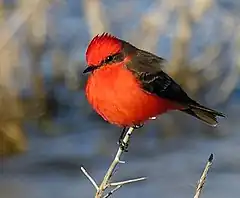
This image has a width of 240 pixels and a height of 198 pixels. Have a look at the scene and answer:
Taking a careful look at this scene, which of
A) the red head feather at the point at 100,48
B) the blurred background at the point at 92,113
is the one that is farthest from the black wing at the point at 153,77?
the blurred background at the point at 92,113

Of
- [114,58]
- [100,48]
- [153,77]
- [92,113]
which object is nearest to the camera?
[100,48]

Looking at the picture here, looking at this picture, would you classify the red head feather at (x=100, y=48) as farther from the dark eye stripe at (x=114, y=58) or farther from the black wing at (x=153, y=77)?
the black wing at (x=153, y=77)

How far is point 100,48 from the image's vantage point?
3.27 m

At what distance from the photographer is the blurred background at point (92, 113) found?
6977mm

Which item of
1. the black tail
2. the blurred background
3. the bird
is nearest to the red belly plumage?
the bird

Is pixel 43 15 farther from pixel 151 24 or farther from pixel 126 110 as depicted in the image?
pixel 126 110

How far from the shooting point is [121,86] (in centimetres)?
339

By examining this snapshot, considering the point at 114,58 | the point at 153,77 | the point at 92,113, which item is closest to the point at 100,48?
the point at 114,58

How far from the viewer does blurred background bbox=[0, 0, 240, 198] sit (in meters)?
6.98

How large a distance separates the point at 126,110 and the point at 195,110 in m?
0.46

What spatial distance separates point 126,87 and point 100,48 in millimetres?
215

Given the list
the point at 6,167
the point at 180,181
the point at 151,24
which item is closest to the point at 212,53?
the point at 151,24

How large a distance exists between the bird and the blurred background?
2.99 meters

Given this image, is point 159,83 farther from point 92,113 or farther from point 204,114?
point 92,113
